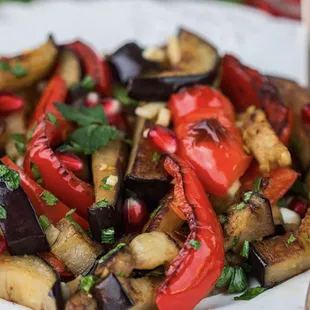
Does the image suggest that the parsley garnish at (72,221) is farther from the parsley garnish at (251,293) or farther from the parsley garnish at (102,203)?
the parsley garnish at (251,293)

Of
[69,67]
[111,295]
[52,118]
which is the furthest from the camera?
[69,67]

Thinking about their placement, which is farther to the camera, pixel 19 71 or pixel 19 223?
pixel 19 71

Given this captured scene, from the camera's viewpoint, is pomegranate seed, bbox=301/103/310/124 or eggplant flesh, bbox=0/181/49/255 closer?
eggplant flesh, bbox=0/181/49/255

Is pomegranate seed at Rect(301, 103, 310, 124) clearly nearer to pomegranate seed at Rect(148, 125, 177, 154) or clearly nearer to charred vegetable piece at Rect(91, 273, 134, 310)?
pomegranate seed at Rect(148, 125, 177, 154)

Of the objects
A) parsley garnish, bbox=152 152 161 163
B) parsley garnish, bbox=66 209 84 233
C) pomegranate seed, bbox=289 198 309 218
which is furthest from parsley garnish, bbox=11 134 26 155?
pomegranate seed, bbox=289 198 309 218

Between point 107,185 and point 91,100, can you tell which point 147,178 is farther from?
point 91,100

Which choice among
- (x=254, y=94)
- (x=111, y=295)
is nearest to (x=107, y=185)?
(x=111, y=295)

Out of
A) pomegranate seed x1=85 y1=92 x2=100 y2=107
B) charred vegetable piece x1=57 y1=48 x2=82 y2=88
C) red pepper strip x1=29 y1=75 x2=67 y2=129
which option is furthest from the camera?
charred vegetable piece x1=57 y1=48 x2=82 y2=88

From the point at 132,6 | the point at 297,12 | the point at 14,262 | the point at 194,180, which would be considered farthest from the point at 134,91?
the point at 297,12
